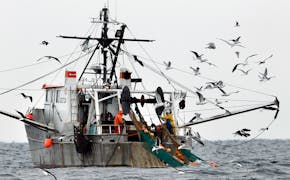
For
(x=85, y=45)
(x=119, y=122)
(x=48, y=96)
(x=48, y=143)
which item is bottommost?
(x=48, y=143)

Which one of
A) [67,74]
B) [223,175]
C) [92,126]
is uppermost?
[67,74]

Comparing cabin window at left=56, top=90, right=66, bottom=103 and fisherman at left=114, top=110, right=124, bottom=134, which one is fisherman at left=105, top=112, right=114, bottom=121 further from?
cabin window at left=56, top=90, right=66, bottom=103

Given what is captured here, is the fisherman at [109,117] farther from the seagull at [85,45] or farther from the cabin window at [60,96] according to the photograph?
the seagull at [85,45]

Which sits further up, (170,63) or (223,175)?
(170,63)

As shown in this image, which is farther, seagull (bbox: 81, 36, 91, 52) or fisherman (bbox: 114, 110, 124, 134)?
seagull (bbox: 81, 36, 91, 52)

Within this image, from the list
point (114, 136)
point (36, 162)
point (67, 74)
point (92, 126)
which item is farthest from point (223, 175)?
point (36, 162)

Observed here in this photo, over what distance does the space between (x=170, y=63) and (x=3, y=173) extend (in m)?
11.1

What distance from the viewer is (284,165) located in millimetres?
42469

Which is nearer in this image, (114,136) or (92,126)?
(114,136)

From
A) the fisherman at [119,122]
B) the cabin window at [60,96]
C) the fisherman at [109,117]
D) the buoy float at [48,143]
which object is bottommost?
the buoy float at [48,143]

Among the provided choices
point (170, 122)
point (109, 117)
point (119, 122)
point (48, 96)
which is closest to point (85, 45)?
point (48, 96)

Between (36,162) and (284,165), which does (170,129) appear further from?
(36,162)

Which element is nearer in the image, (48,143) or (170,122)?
(48,143)

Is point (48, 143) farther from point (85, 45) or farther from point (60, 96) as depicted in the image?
point (85, 45)
